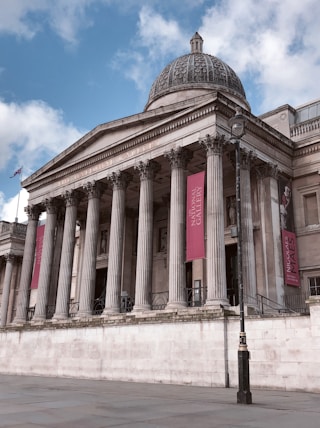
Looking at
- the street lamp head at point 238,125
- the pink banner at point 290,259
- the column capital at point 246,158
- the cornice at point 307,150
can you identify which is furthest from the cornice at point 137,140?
the street lamp head at point 238,125

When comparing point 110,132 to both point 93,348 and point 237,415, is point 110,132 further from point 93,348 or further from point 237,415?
point 237,415

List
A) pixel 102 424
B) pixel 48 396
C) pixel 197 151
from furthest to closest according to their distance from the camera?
pixel 197 151 < pixel 48 396 < pixel 102 424

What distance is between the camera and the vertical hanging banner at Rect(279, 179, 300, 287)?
24797 millimetres

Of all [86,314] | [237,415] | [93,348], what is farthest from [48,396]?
[86,314]

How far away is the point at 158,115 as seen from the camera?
26281 millimetres

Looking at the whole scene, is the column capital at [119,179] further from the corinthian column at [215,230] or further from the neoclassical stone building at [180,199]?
the corinthian column at [215,230]

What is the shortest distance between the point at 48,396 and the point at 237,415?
7.03 meters

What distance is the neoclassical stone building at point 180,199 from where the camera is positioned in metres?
23.0

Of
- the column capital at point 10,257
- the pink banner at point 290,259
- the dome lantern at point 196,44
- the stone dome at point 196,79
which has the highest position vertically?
the dome lantern at point 196,44

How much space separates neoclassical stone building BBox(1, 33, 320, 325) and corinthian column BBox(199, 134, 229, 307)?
0.05 meters

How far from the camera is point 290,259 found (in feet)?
82.6

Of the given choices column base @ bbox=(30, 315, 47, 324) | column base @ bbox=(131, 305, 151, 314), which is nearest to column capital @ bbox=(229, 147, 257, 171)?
column base @ bbox=(131, 305, 151, 314)

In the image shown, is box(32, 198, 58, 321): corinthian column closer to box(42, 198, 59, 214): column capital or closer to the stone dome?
box(42, 198, 59, 214): column capital

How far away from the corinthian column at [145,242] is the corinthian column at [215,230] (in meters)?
4.38
